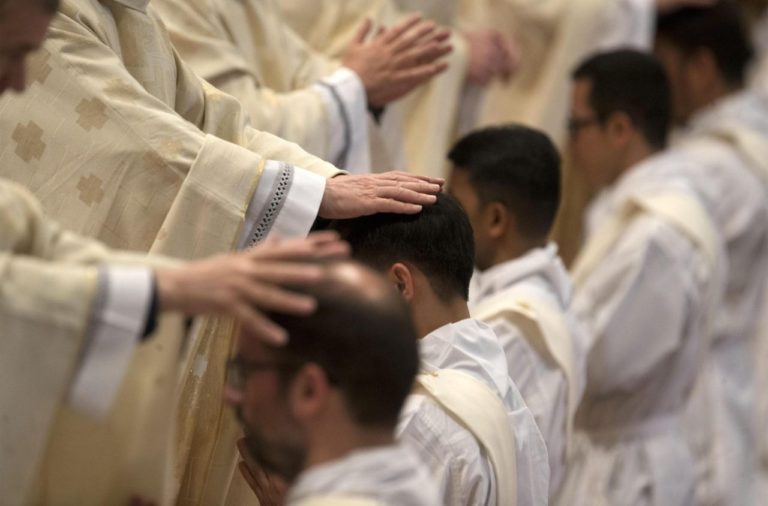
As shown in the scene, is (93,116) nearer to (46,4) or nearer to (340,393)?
(46,4)

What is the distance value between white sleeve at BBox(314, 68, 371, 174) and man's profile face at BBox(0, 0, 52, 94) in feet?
5.42

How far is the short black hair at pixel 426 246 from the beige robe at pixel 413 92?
1458 mm

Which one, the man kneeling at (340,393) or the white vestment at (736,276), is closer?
the man kneeling at (340,393)

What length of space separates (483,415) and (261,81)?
1616 millimetres

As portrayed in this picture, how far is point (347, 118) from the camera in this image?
392 centimetres

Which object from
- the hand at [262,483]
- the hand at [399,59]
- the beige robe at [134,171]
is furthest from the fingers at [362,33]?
the hand at [262,483]

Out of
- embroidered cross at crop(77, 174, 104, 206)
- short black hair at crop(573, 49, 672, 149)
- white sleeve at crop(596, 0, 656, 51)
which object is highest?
embroidered cross at crop(77, 174, 104, 206)

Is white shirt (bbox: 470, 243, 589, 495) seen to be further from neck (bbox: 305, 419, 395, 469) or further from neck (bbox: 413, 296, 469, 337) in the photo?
neck (bbox: 305, 419, 395, 469)

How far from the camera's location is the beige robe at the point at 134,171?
298cm

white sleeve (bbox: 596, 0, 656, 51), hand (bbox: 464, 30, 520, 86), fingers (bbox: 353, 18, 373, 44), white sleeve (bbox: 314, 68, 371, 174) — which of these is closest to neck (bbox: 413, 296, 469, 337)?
white sleeve (bbox: 314, 68, 371, 174)

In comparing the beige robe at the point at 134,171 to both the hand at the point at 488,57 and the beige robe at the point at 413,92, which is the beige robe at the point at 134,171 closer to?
the beige robe at the point at 413,92

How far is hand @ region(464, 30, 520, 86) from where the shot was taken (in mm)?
5000

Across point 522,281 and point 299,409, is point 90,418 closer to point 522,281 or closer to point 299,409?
point 299,409

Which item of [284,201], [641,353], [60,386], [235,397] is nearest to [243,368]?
[235,397]
